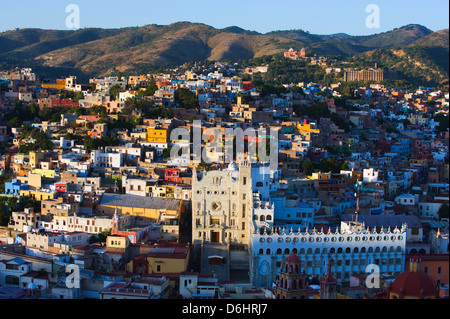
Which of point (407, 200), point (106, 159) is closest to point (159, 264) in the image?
point (106, 159)

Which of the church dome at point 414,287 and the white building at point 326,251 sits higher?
the church dome at point 414,287

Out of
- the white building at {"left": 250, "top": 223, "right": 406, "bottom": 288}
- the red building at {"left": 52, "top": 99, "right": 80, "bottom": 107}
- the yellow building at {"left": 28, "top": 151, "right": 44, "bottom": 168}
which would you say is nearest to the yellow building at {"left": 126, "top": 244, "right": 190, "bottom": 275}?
the white building at {"left": 250, "top": 223, "right": 406, "bottom": 288}

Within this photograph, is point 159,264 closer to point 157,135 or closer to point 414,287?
point 414,287

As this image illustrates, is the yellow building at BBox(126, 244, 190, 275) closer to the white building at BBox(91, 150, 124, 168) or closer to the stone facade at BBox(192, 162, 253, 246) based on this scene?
the stone facade at BBox(192, 162, 253, 246)

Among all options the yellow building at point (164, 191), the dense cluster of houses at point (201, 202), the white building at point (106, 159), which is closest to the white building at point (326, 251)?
the dense cluster of houses at point (201, 202)

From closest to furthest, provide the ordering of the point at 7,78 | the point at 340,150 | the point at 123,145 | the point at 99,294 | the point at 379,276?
the point at 99,294
the point at 379,276
the point at 123,145
the point at 340,150
the point at 7,78

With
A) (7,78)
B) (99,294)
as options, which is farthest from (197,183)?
(7,78)

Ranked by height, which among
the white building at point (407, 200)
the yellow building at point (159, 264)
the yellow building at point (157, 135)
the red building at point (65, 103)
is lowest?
the yellow building at point (159, 264)

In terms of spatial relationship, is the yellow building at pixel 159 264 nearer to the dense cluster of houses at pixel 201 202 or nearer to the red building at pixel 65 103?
the dense cluster of houses at pixel 201 202

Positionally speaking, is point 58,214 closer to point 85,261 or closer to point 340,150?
point 85,261
